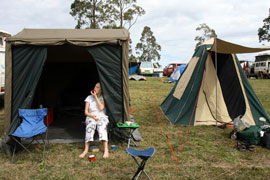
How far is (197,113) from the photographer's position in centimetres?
498

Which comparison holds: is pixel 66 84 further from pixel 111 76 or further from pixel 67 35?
Answer: pixel 111 76

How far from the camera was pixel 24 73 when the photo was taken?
368 centimetres

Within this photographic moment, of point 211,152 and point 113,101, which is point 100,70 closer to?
point 113,101

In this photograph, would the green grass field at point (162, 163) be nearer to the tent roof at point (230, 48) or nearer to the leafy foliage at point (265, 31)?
the tent roof at point (230, 48)

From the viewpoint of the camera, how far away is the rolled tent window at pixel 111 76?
378 centimetres

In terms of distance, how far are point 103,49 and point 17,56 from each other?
4.47 feet

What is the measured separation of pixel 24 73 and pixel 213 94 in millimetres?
3773

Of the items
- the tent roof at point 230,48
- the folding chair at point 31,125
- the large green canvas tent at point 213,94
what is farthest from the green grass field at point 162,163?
the tent roof at point 230,48

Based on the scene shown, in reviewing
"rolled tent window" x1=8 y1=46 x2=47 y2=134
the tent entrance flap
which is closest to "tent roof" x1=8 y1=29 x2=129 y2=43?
"rolled tent window" x1=8 y1=46 x2=47 y2=134

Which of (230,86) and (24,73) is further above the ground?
(24,73)

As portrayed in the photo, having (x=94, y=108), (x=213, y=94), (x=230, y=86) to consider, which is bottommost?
(x=94, y=108)

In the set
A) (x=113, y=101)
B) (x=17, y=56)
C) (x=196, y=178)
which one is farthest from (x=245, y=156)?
(x=17, y=56)

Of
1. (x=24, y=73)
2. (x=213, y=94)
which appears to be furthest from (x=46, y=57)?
(x=213, y=94)

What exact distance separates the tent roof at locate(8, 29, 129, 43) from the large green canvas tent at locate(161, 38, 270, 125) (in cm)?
193
